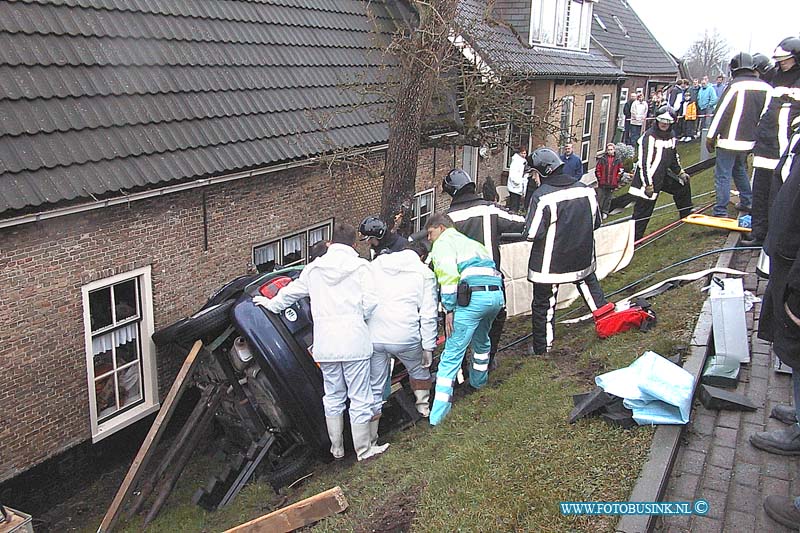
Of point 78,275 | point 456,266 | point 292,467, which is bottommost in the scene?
point 292,467

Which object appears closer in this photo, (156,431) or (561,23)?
(156,431)

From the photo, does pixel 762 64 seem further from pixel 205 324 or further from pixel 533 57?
pixel 533 57

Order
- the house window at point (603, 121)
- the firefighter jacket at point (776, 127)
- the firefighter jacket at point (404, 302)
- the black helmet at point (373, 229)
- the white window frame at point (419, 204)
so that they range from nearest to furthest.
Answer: the firefighter jacket at point (404, 302)
the black helmet at point (373, 229)
the firefighter jacket at point (776, 127)
the white window frame at point (419, 204)
the house window at point (603, 121)

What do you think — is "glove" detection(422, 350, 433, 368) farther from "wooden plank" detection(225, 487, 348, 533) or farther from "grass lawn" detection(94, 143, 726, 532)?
"wooden plank" detection(225, 487, 348, 533)

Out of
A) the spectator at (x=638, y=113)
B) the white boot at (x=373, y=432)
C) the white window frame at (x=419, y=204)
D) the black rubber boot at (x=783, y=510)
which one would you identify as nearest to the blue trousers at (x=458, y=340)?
the white boot at (x=373, y=432)

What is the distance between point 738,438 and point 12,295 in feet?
19.4

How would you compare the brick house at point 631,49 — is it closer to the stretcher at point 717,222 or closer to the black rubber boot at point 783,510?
the stretcher at point 717,222

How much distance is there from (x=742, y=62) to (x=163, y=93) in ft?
23.3

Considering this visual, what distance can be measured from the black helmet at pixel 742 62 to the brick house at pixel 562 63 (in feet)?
20.5

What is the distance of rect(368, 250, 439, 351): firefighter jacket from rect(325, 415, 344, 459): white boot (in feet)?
2.56

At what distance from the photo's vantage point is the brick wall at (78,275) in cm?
635

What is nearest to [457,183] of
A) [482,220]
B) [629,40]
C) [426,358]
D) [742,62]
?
[482,220]

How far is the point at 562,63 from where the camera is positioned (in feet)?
64.1

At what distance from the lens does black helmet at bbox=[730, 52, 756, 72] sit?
8930 millimetres
